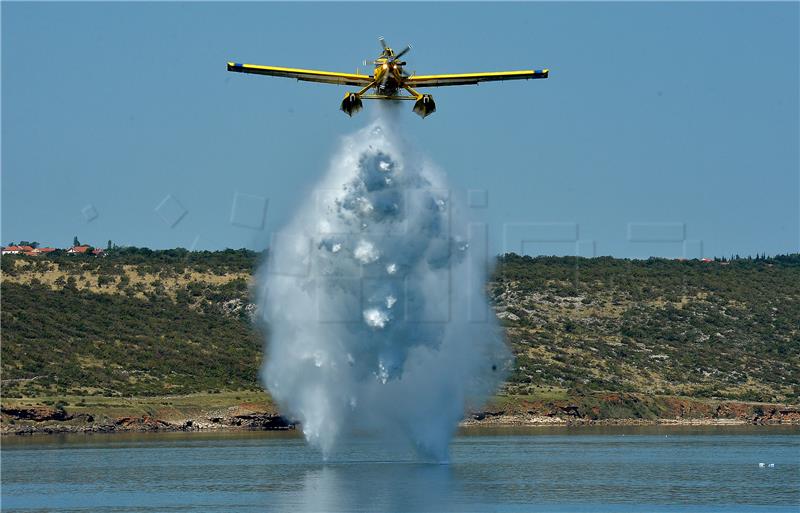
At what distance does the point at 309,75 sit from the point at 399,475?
20380mm

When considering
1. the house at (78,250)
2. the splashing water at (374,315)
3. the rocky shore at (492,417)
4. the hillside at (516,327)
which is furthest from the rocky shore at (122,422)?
the house at (78,250)

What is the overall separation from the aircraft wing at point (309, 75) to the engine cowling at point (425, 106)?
3.07 meters

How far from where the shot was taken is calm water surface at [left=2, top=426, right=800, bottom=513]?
6197 cm

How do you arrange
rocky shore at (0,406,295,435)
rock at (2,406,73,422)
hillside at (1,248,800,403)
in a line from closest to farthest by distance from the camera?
rock at (2,406,73,422)
rocky shore at (0,406,295,435)
hillside at (1,248,800,403)

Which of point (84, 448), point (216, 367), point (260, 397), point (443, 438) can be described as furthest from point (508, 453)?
point (216, 367)

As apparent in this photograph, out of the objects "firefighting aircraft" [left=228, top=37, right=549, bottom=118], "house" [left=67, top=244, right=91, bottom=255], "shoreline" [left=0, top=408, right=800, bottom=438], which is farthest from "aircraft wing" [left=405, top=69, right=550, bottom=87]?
"house" [left=67, top=244, right=91, bottom=255]

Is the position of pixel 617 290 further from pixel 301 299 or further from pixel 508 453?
pixel 301 299

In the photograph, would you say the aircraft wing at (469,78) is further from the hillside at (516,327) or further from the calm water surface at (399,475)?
the hillside at (516,327)

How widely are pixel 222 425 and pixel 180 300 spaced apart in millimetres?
37988

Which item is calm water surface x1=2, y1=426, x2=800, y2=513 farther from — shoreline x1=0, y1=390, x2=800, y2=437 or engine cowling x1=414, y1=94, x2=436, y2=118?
engine cowling x1=414, y1=94, x2=436, y2=118

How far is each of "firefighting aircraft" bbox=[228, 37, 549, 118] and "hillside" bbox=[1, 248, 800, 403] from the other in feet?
139

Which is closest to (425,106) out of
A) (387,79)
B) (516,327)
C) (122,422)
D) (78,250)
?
(387,79)

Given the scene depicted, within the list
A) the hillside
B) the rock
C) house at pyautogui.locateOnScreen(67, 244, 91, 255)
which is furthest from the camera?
house at pyautogui.locateOnScreen(67, 244, 91, 255)

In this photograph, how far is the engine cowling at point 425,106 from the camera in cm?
6994
